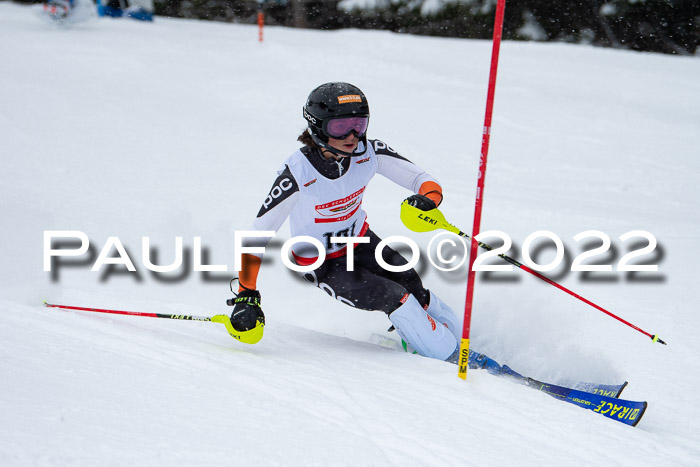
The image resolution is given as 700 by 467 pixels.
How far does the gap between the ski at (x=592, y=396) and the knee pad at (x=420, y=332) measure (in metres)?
0.20

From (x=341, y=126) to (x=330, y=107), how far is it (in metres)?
0.12

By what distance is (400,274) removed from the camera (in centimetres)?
404

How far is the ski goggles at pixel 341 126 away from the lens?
3455 millimetres

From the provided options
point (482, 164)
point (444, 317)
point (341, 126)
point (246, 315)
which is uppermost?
point (341, 126)

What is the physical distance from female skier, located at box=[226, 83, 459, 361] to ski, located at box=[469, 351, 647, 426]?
23 centimetres

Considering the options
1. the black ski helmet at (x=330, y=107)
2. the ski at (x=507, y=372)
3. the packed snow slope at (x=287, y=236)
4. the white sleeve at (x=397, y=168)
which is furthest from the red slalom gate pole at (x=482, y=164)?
the white sleeve at (x=397, y=168)

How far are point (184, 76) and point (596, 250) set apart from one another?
28.0 ft

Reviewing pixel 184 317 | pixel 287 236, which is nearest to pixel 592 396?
pixel 184 317

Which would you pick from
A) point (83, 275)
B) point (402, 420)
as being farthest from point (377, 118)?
point (402, 420)

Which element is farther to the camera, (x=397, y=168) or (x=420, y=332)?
(x=397, y=168)

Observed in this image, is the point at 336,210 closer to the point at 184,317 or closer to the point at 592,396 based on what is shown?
the point at 184,317

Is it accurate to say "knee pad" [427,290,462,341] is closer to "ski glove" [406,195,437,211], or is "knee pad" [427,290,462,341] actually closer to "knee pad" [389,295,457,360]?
"knee pad" [389,295,457,360]

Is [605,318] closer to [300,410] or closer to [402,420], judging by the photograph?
[402,420]

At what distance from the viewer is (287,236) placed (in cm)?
631
